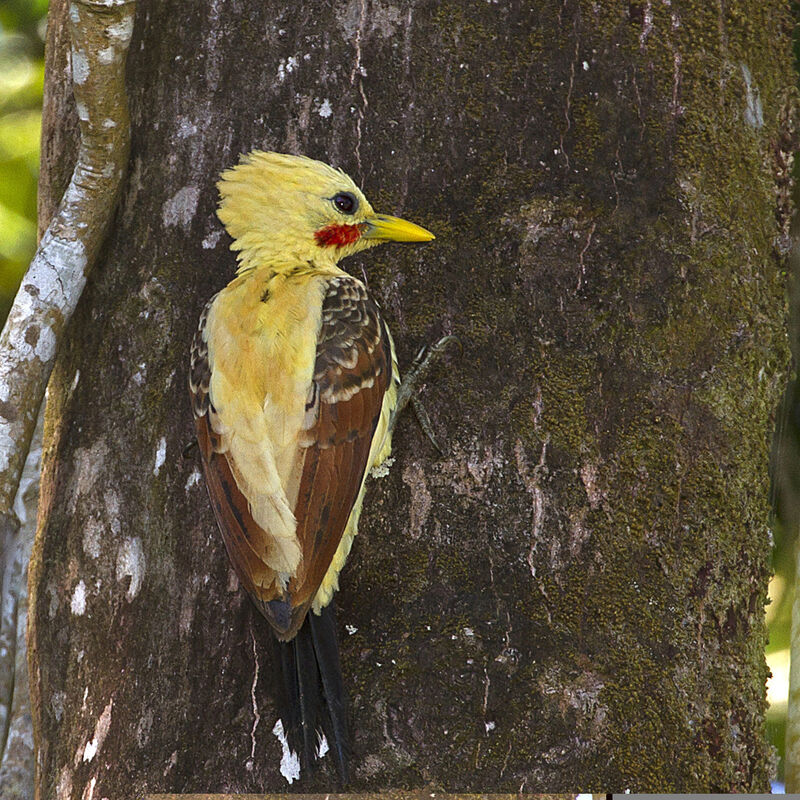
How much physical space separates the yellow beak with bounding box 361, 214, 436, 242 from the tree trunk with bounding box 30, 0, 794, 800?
7cm

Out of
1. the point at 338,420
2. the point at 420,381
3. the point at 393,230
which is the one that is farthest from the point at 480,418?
the point at 393,230

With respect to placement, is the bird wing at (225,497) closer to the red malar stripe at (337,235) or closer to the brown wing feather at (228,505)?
the brown wing feather at (228,505)

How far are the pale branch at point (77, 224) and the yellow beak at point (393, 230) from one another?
56cm

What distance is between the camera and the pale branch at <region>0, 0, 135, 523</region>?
6.72 ft

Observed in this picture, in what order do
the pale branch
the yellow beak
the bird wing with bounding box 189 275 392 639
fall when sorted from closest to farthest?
the bird wing with bounding box 189 275 392 639 → the yellow beak → the pale branch

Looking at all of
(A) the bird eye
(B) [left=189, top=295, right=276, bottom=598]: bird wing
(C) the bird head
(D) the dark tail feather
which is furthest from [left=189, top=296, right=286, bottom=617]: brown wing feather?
(A) the bird eye

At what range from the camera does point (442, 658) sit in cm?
177

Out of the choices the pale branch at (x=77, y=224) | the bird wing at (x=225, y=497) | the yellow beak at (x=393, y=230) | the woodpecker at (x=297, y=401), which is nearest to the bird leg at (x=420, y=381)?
the woodpecker at (x=297, y=401)

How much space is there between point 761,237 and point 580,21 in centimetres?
56

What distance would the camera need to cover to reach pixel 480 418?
187cm

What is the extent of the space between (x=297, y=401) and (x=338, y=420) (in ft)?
0.25

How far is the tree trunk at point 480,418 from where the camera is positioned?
1776 millimetres

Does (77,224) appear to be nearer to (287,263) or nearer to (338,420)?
(287,263)

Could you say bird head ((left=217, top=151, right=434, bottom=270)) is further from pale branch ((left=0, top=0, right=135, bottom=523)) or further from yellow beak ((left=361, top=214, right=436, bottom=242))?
pale branch ((left=0, top=0, right=135, bottom=523))
